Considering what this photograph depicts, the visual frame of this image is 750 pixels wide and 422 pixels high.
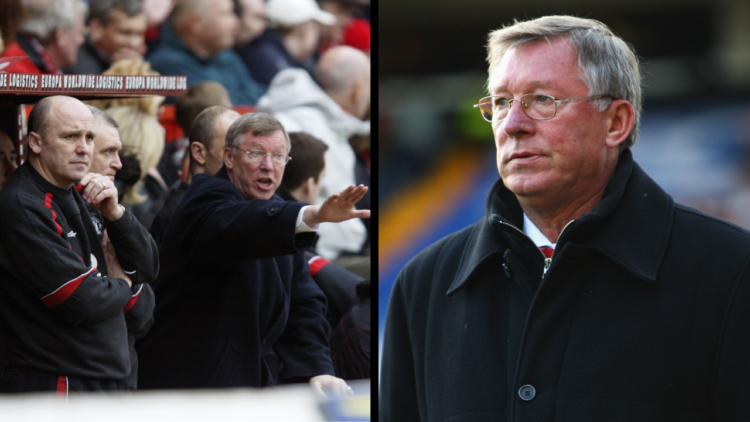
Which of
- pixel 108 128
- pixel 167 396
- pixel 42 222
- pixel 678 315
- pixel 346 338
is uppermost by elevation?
pixel 108 128

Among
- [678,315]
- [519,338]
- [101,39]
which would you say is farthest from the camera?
[101,39]

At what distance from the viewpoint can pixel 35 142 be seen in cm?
227

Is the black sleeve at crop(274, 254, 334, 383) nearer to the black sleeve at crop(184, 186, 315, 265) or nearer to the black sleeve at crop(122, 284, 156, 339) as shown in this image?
the black sleeve at crop(184, 186, 315, 265)

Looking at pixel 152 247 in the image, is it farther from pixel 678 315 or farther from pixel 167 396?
pixel 678 315

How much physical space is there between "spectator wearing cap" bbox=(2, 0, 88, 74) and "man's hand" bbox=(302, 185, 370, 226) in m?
0.93

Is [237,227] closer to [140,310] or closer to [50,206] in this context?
[140,310]

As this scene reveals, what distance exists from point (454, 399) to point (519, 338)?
0.79 ft

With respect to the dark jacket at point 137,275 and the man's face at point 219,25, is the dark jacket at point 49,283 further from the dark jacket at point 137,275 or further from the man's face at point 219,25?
the man's face at point 219,25

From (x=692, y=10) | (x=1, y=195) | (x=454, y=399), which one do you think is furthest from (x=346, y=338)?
(x=692, y=10)

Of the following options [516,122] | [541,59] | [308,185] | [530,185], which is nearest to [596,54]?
[541,59]

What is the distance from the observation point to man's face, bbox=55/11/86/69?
2355 millimetres

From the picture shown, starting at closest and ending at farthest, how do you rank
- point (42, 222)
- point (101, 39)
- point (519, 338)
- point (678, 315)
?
point (678, 315)
point (519, 338)
point (42, 222)
point (101, 39)

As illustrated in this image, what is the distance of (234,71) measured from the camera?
2422 mm

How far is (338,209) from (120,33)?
93cm
